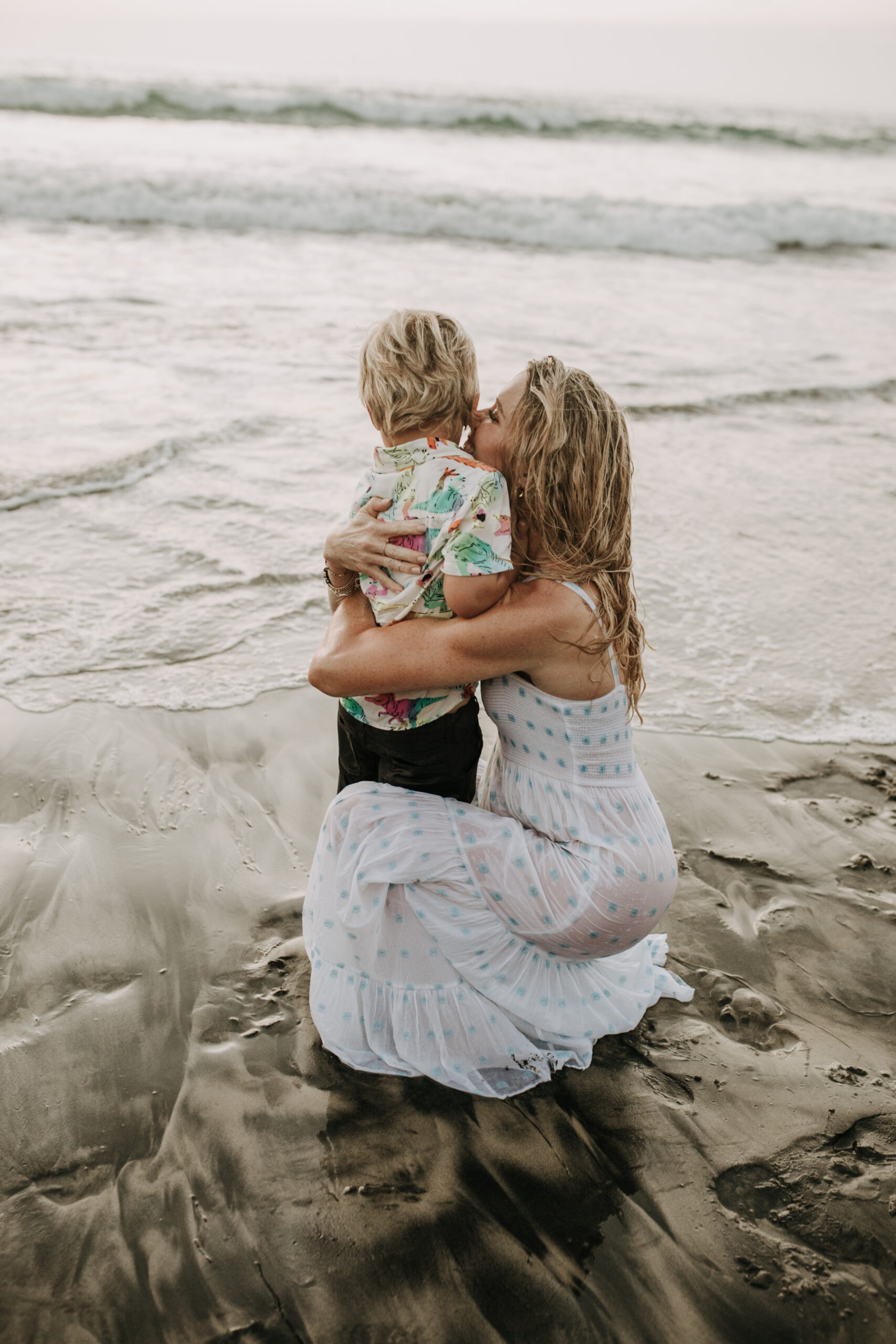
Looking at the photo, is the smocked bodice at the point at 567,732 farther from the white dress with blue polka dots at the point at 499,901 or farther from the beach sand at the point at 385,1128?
the beach sand at the point at 385,1128

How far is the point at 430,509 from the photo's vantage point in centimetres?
222

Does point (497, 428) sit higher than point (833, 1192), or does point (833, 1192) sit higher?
point (497, 428)

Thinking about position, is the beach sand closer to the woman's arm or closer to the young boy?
the young boy

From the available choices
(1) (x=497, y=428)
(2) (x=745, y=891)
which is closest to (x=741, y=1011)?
(2) (x=745, y=891)

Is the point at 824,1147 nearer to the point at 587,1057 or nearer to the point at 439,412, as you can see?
the point at 587,1057

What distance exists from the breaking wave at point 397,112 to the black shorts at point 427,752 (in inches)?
888

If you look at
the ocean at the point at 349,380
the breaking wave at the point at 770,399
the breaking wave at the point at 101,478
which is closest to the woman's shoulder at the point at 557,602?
the ocean at the point at 349,380

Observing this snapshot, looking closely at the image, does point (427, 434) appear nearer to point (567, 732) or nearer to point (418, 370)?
point (418, 370)

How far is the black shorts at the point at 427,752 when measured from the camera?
7.92 ft

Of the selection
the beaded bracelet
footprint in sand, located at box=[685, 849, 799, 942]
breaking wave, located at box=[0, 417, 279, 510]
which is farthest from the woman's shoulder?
breaking wave, located at box=[0, 417, 279, 510]

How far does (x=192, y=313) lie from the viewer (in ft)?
30.1

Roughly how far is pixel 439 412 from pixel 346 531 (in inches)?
14.4

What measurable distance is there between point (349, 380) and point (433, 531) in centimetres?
593

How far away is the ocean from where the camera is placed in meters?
4.38
